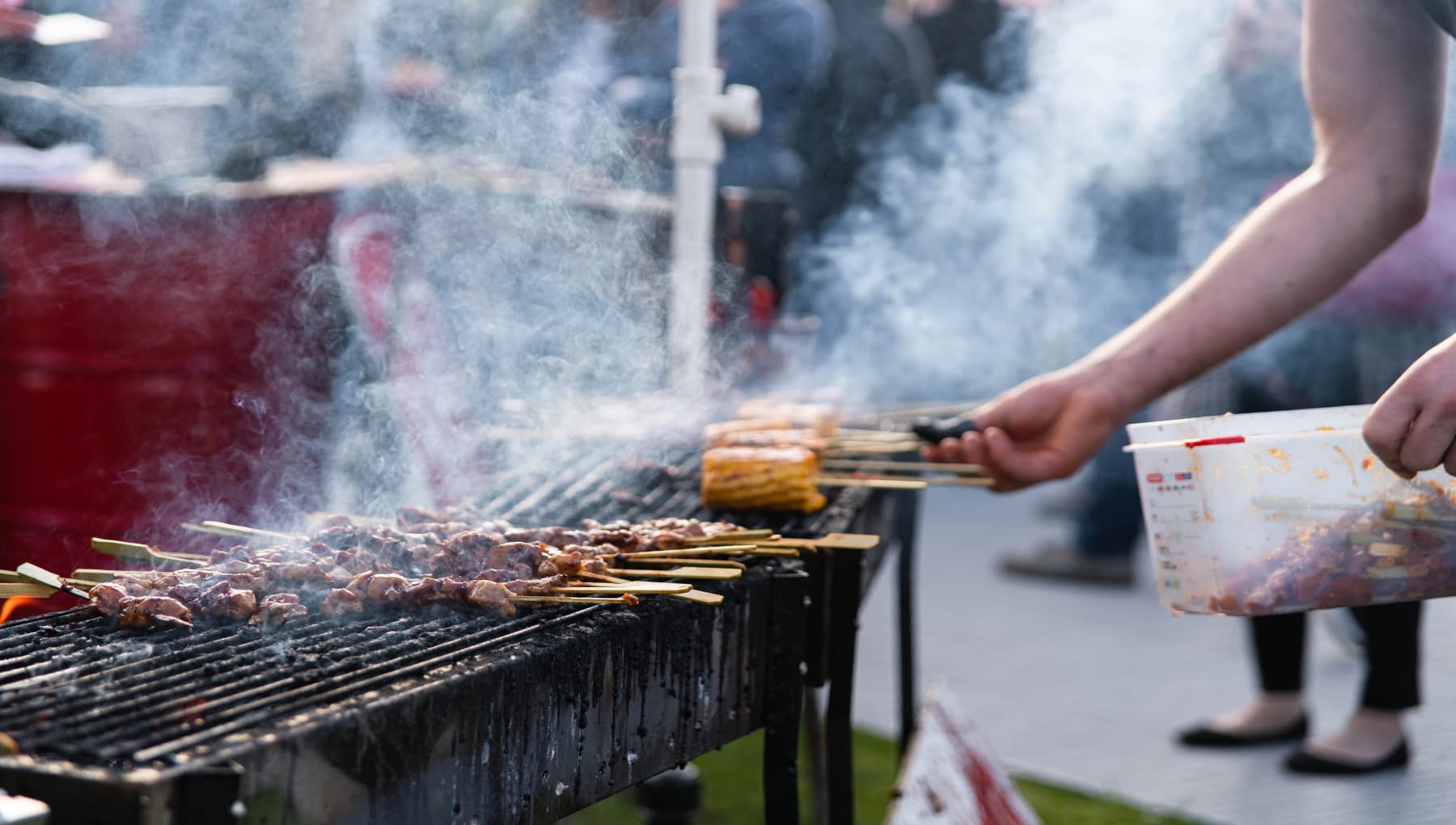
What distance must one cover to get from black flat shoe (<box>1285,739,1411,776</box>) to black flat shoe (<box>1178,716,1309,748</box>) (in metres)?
0.27

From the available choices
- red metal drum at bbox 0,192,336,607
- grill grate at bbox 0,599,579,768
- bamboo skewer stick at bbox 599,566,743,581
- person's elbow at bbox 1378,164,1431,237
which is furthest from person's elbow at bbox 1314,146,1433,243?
red metal drum at bbox 0,192,336,607

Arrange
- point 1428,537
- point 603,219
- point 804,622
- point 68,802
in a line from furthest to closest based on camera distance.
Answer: point 603,219, point 804,622, point 1428,537, point 68,802

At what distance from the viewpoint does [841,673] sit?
2973mm

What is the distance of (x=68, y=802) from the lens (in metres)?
1.47

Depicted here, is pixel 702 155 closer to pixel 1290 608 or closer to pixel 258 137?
pixel 258 137

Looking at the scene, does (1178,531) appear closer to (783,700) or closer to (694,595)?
(783,700)

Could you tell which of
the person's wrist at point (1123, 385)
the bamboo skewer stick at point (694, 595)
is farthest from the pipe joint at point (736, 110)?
the bamboo skewer stick at point (694, 595)

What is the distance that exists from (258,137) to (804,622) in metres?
4.09

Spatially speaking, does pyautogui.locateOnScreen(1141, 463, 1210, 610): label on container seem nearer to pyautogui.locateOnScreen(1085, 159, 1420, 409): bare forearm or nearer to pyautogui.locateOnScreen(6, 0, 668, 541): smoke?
pyautogui.locateOnScreen(1085, 159, 1420, 409): bare forearm

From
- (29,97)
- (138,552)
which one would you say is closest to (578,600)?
(138,552)

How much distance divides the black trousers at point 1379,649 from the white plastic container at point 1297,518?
302 centimetres

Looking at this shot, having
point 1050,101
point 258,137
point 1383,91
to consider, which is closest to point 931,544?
point 1050,101

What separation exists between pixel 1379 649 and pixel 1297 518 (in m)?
3.44

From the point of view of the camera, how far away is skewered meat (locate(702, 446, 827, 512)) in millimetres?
3311
